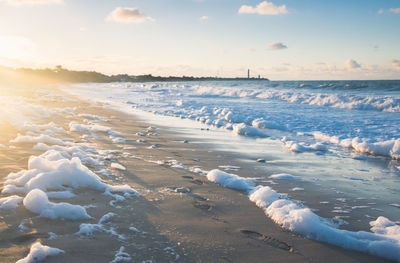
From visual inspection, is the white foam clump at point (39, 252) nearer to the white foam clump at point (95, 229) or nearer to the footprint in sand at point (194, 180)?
the white foam clump at point (95, 229)

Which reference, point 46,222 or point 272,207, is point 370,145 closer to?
point 272,207

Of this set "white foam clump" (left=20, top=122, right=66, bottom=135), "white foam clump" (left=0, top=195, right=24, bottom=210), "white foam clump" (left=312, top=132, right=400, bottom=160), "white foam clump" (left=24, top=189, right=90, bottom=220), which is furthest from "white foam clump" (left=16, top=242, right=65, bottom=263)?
"white foam clump" (left=312, top=132, right=400, bottom=160)

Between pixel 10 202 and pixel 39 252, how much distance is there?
80cm

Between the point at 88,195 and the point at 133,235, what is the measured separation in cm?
84

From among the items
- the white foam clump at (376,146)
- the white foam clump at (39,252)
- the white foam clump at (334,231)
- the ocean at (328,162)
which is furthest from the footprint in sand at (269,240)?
the white foam clump at (376,146)

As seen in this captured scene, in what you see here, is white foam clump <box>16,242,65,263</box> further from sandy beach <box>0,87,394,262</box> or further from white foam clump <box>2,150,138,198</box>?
white foam clump <box>2,150,138,198</box>

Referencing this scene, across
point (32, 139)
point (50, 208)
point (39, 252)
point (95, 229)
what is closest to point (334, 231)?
point (95, 229)

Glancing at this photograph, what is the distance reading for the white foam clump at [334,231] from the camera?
2.03 m

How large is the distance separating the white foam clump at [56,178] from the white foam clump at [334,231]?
1.40 m

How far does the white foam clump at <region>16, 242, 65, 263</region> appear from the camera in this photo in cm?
159

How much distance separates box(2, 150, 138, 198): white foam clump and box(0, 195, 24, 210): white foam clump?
0.25 m

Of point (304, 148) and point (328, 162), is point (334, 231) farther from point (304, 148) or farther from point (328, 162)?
point (304, 148)

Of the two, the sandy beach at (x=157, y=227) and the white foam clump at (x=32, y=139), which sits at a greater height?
the white foam clump at (x=32, y=139)

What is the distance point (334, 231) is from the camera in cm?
221
